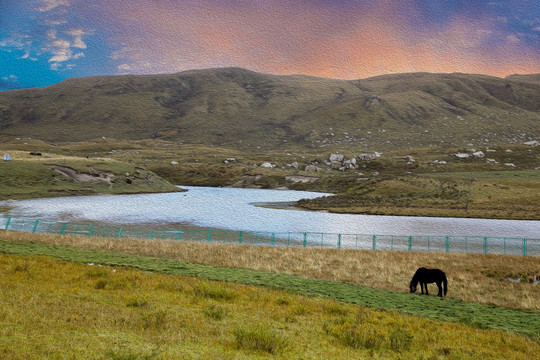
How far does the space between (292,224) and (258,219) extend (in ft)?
30.3

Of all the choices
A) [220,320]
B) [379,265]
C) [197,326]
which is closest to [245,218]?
[379,265]

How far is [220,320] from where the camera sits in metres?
13.6

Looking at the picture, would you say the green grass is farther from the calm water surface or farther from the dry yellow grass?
the calm water surface

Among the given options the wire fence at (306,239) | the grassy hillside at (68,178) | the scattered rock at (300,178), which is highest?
the scattered rock at (300,178)

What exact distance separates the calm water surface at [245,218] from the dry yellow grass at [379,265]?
3438 cm

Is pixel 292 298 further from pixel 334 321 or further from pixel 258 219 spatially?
pixel 258 219

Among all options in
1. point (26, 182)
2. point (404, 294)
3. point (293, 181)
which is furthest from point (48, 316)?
point (293, 181)

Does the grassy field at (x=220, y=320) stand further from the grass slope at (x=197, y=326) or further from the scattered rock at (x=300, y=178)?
the scattered rock at (x=300, y=178)

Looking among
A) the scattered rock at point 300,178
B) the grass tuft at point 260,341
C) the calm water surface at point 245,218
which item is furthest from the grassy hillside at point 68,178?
the grass tuft at point 260,341

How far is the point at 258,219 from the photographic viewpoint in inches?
3428

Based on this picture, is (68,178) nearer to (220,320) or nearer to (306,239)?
(306,239)

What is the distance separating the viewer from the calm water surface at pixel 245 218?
244ft

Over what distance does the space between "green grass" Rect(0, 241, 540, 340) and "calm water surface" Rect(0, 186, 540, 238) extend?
45797 millimetres

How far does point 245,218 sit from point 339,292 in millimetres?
67147
